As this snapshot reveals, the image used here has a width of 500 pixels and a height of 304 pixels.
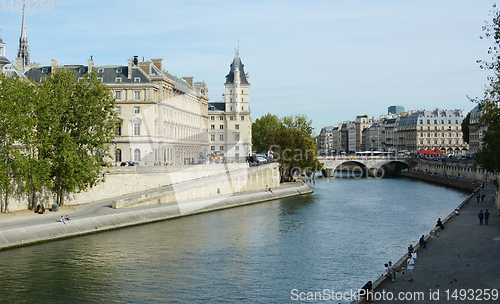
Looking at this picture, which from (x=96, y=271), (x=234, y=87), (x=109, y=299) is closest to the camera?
(x=109, y=299)

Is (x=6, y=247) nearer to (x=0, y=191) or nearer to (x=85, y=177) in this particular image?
(x=0, y=191)

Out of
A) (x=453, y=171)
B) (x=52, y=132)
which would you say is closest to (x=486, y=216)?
(x=52, y=132)

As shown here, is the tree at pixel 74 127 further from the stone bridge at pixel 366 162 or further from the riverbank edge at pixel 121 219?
the stone bridge at pixel 366 162

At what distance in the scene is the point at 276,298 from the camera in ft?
85.8

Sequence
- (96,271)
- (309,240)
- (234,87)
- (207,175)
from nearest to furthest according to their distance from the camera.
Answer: (96,271) < (309,240) < (207,175) < (234,87)

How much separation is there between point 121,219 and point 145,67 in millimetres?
32195

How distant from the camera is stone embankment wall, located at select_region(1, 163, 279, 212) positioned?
50.0 meters

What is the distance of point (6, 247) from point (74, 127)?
51.2 feet

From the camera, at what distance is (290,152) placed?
88.9 m

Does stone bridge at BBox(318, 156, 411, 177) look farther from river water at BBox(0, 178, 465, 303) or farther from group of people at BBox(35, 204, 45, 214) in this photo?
group of people at BBox(35, 204, 45, 214)

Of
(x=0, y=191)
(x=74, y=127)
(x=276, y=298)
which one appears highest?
(x=74, y=127)

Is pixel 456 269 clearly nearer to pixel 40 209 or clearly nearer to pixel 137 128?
pixel 40 209

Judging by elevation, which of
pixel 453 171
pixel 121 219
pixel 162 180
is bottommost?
pixel 121 219

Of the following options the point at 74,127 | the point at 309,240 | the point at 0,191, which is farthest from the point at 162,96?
the point at 309,240
